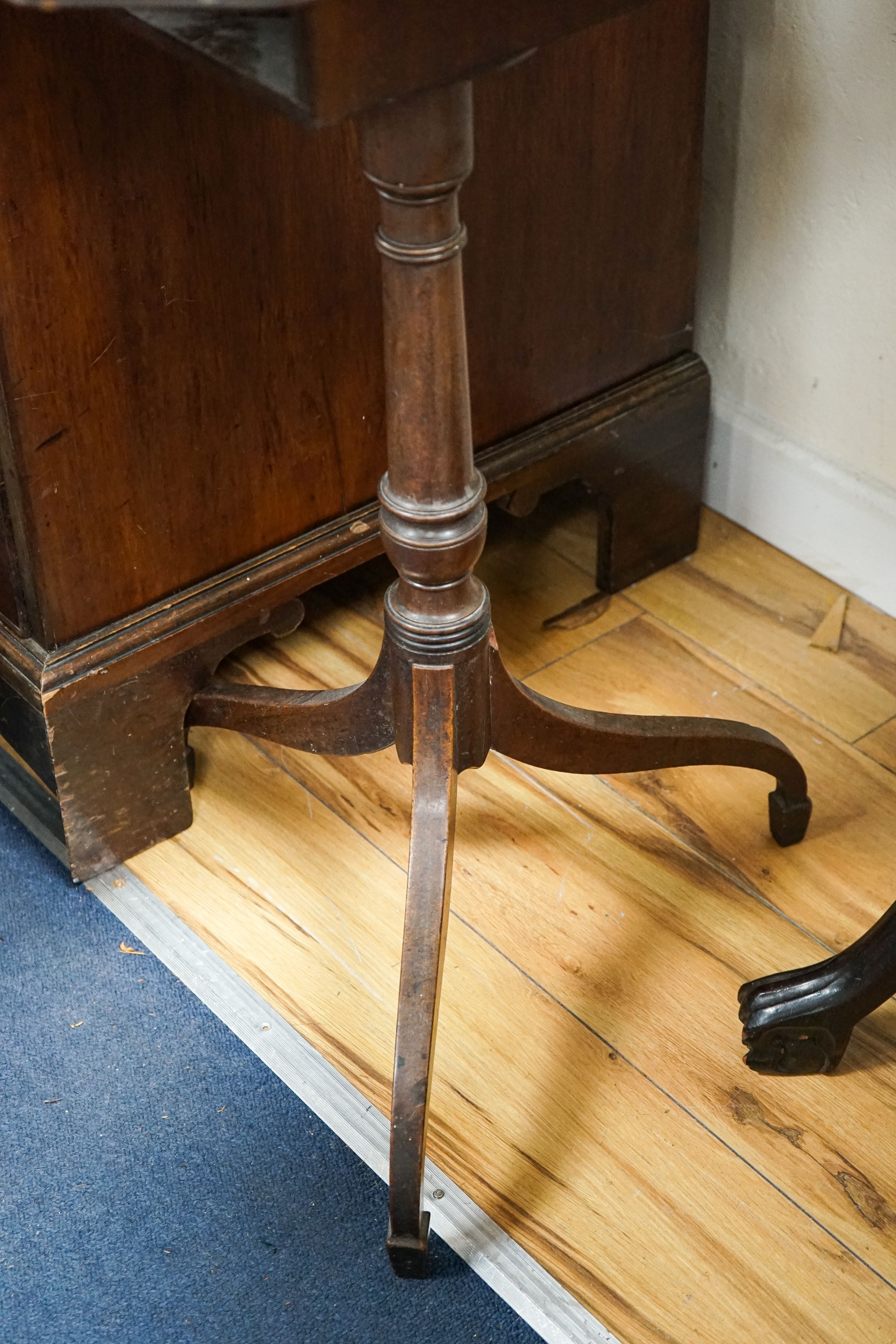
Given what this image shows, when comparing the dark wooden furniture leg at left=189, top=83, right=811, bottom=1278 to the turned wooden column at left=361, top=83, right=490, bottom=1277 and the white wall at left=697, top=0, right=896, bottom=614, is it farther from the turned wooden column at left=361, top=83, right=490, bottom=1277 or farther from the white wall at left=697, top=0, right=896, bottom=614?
the white wall at left=697, top=0, right=896, bottom=614

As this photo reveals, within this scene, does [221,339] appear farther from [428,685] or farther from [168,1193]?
[168,1193]

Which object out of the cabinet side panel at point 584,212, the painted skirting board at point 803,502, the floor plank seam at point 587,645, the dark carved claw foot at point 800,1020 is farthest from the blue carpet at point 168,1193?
the painted skirting board at point 803,502

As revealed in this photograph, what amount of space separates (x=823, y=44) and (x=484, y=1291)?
107 centimetres

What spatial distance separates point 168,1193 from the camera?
1.02 metres

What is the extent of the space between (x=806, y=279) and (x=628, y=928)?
2.19ft

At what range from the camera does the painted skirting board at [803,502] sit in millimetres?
1496

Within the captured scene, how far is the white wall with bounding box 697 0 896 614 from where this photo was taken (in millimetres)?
1338

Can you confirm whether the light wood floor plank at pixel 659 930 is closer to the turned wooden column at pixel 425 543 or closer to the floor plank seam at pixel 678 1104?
the floor plank seam at pixel 678 1104

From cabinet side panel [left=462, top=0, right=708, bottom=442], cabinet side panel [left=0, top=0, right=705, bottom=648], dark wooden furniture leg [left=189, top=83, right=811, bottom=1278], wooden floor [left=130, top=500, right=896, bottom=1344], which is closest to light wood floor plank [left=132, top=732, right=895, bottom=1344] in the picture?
wooden floor [left=130, top=500, right=896, bottom=1344]

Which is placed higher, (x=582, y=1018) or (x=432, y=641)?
(x=432, y=641)

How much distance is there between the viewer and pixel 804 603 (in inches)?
60.4

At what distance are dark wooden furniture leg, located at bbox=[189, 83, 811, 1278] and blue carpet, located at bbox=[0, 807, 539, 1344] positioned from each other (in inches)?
1.9

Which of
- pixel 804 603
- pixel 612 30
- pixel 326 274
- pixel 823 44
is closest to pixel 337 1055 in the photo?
pixel 326 274

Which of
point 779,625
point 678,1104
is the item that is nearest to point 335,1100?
point 678,1104
